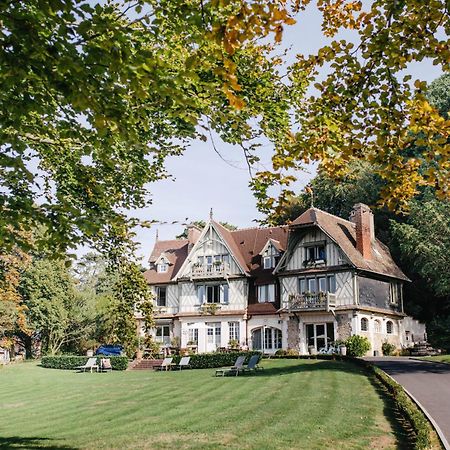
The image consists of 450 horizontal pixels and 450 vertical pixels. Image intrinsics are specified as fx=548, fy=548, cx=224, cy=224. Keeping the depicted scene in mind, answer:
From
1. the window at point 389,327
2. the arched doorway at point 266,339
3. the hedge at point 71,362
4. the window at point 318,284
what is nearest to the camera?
the hedge at point 71,362

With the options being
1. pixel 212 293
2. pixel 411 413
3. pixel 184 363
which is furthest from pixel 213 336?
pixel 411 413

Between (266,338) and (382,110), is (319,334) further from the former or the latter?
(382,110)

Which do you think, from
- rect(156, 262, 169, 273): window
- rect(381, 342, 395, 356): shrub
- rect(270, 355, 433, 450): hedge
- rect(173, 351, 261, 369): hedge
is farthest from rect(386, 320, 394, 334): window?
rect(270, 355, 433, 450): hedge

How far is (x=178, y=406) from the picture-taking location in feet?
54.2

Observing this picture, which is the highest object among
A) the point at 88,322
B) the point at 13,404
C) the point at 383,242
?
the point at 383,242

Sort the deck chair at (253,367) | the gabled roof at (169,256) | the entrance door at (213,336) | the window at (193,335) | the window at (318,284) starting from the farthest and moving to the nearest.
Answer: the gabled roof at (169,256) < the window at (193,335) < the entrance door at (213,336) < the window at (318,284) < the deck chair at (253,367)

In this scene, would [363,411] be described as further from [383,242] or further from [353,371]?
[383,242]

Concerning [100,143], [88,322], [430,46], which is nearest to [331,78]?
[430,46]

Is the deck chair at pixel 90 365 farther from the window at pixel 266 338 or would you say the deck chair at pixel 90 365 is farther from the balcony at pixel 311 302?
the balcony at pixel 311 302

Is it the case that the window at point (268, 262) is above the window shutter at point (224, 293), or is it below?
above

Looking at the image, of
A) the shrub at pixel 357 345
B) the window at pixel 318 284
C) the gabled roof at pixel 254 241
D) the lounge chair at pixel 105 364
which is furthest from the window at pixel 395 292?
the lounge chair at pixel 105 364

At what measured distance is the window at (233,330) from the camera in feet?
142

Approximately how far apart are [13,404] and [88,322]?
34716 mm

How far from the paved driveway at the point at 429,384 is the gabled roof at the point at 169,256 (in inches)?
949
